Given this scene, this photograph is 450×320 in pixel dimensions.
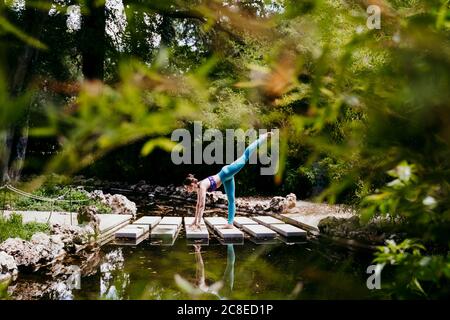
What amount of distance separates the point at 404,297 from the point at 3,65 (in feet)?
4.36

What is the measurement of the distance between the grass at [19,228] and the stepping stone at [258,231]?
344 cm

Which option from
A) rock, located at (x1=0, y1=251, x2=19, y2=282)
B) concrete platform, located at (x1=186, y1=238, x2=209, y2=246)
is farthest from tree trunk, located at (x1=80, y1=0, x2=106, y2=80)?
rock, located at (x1=0, y1=251, x2=19, y2=282)

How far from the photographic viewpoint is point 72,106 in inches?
36.7

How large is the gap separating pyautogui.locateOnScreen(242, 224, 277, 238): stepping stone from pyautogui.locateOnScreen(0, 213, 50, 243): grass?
11.3 ft

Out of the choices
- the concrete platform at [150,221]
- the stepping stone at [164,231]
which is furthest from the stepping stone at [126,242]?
the concrete platform at [150,221]

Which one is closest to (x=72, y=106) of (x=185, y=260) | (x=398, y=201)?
(x=398, y=201)

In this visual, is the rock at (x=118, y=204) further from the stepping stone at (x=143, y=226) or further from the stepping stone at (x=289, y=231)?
the stepping stone at (x=289, y=231)

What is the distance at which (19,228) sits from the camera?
21.1 ft

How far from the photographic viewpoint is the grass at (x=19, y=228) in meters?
5.98

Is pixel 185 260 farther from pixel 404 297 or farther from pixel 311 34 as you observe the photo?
pixel 311 34

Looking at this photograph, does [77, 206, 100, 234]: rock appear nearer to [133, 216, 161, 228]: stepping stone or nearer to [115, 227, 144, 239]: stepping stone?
[115, 227, 144, 239]: stepping stone

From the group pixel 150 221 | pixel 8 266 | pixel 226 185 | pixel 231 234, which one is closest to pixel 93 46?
pixel 150 221

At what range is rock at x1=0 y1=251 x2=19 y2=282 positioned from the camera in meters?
4.47

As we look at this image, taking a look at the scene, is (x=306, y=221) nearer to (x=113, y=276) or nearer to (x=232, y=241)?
(x=232, y=241)
